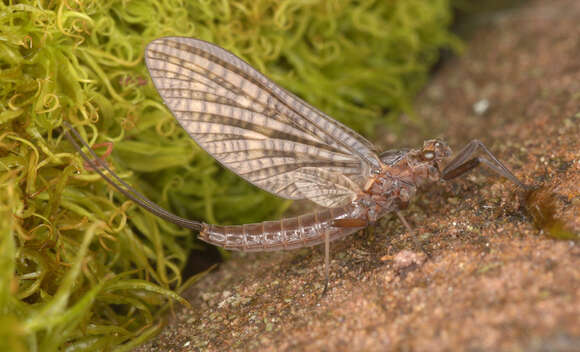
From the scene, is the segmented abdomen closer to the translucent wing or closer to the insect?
the insect

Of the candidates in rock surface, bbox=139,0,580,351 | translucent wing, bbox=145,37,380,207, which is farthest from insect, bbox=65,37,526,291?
rock surface, bbox=139,0,580,351

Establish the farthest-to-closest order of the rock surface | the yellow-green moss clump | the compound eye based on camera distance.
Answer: the compound eye < the yellow-green moss clump < the rock surface

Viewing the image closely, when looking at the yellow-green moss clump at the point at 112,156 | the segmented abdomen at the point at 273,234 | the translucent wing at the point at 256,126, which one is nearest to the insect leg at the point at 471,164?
the translucent wing at the point at 256,126

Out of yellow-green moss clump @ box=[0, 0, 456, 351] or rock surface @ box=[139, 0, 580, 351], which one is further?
yellow-green moss clump @ box=[0, 0, 456, 351]

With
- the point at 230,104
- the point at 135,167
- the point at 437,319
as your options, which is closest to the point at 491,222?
the point at 437,319

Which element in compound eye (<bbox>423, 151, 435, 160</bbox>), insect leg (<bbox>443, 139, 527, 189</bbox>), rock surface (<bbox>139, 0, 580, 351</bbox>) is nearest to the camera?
rock surface (<bbox>139, 0, 580, 351</bbox>)

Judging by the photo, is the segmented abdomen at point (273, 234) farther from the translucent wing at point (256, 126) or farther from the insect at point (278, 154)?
the translucent wing at point (256, 126)

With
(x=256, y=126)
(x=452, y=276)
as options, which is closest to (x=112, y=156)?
(x=256, y=126)
